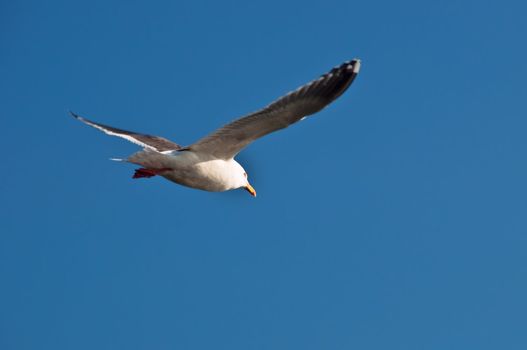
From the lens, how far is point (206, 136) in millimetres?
13867

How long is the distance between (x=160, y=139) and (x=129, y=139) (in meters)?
0.90

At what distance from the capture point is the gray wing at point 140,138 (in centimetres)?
1552

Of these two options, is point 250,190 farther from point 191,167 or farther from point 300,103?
point 300,103

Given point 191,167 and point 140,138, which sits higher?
point 140,138

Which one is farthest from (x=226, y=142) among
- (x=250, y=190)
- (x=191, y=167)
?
(x=250, y=190)

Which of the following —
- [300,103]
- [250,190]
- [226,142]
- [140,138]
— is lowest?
[300,103]

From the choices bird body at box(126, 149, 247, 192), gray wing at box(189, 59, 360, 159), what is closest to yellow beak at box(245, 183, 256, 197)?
bird body at box(126, 149, 247, 192)

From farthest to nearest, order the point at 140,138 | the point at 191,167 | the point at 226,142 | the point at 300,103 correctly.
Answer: the point at 140,138 → the point at 191,167 → the point at 226,142 → the point at 300,103

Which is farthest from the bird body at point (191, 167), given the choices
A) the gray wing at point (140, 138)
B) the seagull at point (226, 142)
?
the gray wing at point (140, 138)

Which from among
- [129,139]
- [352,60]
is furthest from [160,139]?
[352,60]

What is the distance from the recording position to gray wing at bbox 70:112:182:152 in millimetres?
15523

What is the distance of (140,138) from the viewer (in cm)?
1599

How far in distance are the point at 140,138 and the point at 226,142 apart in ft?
8.33

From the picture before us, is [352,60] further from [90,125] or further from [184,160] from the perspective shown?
[90,125]
